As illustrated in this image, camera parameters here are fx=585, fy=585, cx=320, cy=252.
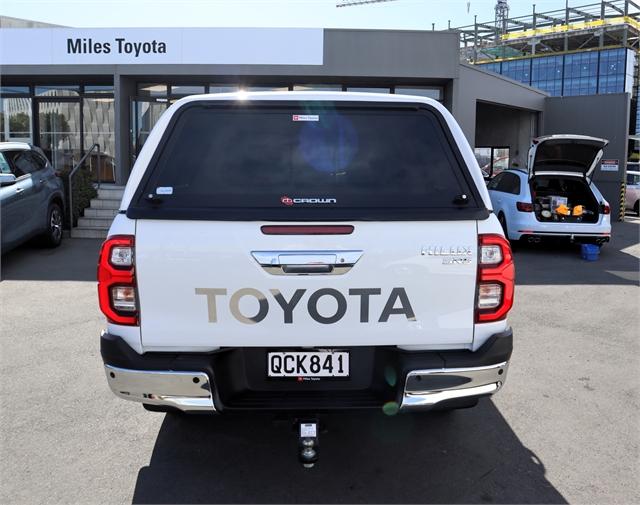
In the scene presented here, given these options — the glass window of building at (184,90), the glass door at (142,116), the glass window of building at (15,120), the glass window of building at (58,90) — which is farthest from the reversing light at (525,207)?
Result: the glass window of building at (15,120)

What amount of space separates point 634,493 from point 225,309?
2308mm

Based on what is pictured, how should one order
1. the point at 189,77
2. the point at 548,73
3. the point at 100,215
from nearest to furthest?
the point at 100,215
the point at 189,77
the point at 548,73

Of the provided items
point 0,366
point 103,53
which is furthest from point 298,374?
point 103,53

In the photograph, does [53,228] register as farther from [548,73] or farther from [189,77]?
[548,73]

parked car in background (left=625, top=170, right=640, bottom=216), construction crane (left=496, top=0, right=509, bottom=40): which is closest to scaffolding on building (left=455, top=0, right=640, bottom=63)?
construction crane (left=496, top=0, right=509, bottom=40)

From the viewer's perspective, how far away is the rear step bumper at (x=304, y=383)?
8.89ft

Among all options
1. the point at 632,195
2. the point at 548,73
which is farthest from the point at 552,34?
the point at 632,195

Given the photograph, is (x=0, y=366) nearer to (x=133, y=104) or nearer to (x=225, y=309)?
(x=225, y=309)

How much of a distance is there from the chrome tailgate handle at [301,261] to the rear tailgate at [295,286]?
20mm

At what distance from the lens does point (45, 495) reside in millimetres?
2951

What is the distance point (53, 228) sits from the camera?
10.2m

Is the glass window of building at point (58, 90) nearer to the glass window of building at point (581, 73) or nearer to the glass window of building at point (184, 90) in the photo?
the glass window of building at point (184, 90)

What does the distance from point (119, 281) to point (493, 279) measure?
1.77 meters

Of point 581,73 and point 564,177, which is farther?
point 581,73
